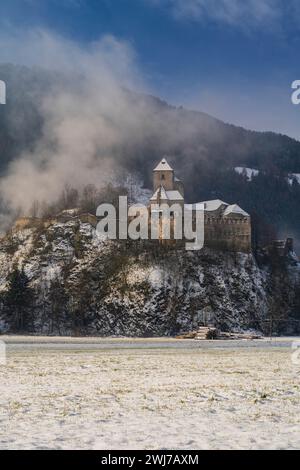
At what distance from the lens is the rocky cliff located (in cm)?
10531

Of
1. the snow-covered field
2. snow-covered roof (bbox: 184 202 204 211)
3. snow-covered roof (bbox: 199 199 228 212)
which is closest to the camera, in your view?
the snow-covered field

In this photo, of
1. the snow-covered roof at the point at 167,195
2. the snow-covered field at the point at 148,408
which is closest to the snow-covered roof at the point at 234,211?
the snow-covered roof at the point at 167,195

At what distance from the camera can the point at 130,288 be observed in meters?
111

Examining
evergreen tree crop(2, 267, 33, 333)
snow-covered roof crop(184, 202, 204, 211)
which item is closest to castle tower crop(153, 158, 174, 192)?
snow-covered roof crop(184, 202, 204, 211)

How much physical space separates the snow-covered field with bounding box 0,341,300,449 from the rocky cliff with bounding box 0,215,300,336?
76922 millimetres

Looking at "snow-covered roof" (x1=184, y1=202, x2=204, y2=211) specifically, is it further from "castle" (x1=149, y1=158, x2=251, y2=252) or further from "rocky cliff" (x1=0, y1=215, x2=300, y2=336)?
"rocky cliff" (x1=0, y1=215, x2=300, y2=336)

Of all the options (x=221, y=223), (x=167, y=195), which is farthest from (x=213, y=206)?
(x=167, y=195)

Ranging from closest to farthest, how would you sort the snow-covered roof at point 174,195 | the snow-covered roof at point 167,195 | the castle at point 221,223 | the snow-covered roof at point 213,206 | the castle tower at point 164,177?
1. the castle at point 221,223
2. the snow-covered roof at point 213,206
3. the snow-covered roof at point 167,195
4. the snow-covered roof at point 174,195
5. the castle tower at point 164,177

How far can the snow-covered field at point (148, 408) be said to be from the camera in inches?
499

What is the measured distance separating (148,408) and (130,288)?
A: 94155 mm

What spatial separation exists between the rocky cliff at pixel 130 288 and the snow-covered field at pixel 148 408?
7692 cm

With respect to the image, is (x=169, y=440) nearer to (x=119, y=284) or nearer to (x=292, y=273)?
(x=119, y=284)

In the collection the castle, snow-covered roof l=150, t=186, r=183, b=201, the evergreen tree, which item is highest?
snow-covered roof l=150, t=186, r=183, b=201

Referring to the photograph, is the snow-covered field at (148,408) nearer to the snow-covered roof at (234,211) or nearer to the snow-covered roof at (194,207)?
the snow-covered roof at (234,211)
